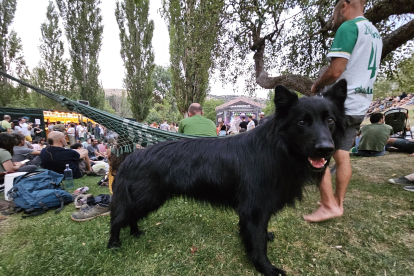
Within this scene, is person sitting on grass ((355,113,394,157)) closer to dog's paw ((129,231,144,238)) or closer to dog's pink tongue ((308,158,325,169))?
dog's pink tongue ((308,158,325,169))

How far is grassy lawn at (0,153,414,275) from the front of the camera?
5.54 feet

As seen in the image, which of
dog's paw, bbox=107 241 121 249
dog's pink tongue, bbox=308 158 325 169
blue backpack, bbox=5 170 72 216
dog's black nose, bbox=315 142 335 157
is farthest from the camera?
blue backpack, bbox=5 170 72 216

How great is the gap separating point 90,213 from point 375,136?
25.4ft

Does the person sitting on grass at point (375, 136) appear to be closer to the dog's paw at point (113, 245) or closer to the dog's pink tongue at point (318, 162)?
the dog's pink tongue at point (318, 162)

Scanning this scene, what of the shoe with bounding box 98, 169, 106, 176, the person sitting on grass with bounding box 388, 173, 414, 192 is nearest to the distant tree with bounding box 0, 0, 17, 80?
the shoe with bounding box 98, 169, 106, 176

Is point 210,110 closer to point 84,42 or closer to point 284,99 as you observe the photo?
point 84,42

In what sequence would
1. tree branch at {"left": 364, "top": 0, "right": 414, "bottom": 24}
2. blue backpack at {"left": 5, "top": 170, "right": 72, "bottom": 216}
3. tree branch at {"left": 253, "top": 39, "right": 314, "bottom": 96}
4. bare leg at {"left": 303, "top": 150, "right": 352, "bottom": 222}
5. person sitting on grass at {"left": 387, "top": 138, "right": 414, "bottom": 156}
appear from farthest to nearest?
person sitting on grass at {"left": 387, "top": 138, "right": 414, "bottom": 156} → tree branch at {"left": 253, "top": 39, "right": 314, "bottom": 96} → tree branch at {"left": 364, "top": 0, "right": 414, "bottom": 24} → blue backpack at {"left": 5, "top": 170, "right": 72, "bottom": 216} → bare leg at {"left": 303, "top": 150, "right": 352, "bottom": 222}

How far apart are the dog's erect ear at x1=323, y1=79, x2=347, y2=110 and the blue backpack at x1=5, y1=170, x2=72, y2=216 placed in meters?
4.18

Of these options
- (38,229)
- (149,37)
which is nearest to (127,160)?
(38,229)

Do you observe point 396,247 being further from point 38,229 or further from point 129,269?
point 38,229

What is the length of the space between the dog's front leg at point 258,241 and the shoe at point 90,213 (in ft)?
7.53

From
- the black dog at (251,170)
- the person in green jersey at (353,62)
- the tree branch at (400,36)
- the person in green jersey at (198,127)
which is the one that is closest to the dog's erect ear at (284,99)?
the black dog at (251,170)

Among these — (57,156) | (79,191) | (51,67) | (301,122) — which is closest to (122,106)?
(51,67)

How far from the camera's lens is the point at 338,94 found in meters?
1.61
